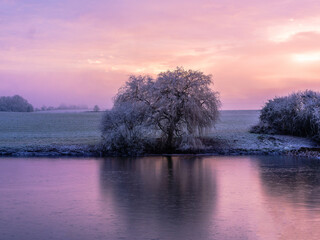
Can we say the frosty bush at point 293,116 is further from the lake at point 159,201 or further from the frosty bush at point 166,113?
the lake at point 159,201

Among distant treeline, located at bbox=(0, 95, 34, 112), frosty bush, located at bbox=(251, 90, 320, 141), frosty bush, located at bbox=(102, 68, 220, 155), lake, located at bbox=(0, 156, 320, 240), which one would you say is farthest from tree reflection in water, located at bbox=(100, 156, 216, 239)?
distant treeline, located at bbox=(0, 95, 34, 112)

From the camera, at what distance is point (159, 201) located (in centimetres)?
1577

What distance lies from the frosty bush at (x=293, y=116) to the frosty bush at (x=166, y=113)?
11712mm

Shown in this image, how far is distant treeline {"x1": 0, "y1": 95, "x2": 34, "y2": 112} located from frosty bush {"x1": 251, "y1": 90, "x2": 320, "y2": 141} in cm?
8448

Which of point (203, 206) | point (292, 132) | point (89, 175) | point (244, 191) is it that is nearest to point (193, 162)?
point (89, 175)

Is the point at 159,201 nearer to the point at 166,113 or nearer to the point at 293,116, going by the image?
the point at 166,113

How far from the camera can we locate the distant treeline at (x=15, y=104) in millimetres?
113425

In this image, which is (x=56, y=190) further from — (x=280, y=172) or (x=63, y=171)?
(x=280, y=172)

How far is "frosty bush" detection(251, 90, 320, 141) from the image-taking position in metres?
41.7

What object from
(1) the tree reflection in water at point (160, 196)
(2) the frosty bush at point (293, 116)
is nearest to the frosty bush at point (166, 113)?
(1) the tree reflection in water at point (160, 196)

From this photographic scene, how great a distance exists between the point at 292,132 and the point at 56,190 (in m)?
32.0

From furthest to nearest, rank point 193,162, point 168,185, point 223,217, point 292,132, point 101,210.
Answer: point 292,132 → point 193,162 → point 168,185 → point 101,210 → point 223,217

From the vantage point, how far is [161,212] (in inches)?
545

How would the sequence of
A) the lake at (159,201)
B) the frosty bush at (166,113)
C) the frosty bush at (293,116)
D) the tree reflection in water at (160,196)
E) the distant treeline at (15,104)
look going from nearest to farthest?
1. the lake at (159,201)
2. the tree reflection in water at (160,196)
3. the frosty bush at (166,113)
4. the frosty bush at (293,116)
5. the distant treeline at (15,104)
